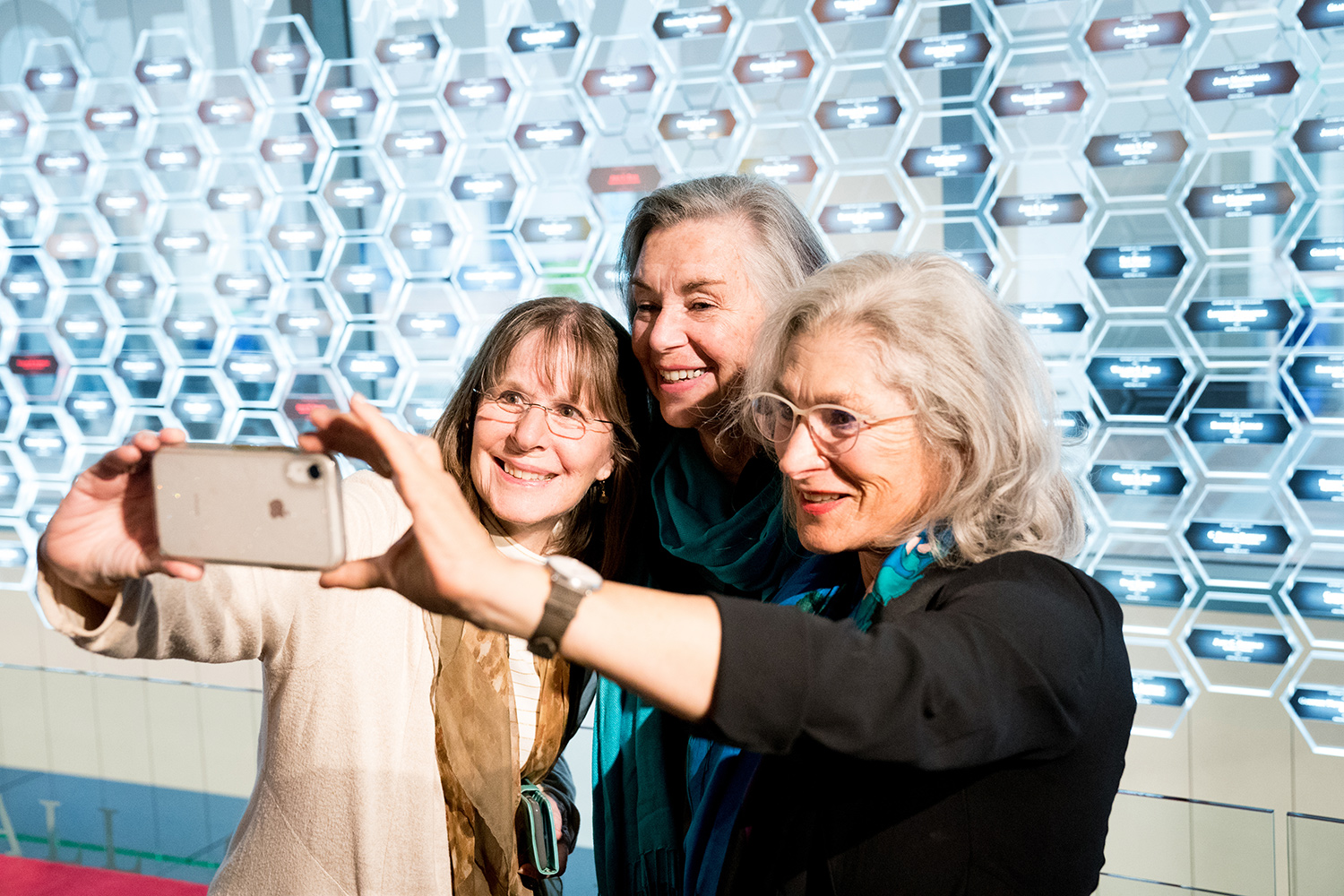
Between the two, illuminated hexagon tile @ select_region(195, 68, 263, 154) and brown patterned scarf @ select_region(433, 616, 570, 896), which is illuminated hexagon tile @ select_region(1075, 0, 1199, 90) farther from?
illuminated hexagon tile @ select_region(195, 68, 263, 154)

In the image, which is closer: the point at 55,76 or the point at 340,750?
the point at 340,750

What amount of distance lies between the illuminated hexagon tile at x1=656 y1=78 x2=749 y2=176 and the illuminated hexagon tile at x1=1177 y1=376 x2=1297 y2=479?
1278mm

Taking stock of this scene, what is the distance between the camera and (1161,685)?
7.66 ft

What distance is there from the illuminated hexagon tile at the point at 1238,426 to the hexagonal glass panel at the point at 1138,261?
0.23 m

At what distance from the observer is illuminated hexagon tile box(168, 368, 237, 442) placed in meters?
3.17

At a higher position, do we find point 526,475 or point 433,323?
point 526,475

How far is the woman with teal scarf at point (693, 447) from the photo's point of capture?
1445mm

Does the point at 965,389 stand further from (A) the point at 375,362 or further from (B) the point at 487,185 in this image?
(A) the point at 375,362

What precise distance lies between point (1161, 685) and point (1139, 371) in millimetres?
754

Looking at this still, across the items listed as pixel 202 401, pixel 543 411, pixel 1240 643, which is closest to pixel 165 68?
pixel 202 401

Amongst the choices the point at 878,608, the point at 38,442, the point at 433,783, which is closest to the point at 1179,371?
the point at 878,608

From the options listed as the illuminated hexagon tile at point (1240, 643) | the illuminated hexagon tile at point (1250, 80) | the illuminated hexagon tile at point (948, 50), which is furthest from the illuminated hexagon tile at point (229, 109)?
the illuminated hexagon tile at point (1240, 643)

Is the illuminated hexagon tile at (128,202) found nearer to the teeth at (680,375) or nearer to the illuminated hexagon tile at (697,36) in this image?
the illuminated hexagon tile at (697,36)

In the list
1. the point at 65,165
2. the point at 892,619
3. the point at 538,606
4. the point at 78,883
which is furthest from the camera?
the point at 65,165
